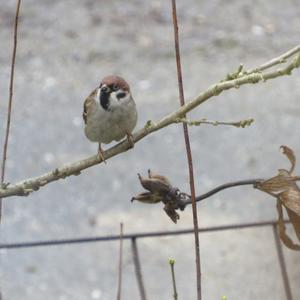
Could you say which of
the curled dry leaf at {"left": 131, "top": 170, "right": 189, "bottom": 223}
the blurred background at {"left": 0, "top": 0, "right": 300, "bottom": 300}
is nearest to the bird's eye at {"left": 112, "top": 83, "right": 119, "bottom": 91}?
the curled dry leaf at {"left": 131, "top": 170, "right": 189, "bottom": 223}

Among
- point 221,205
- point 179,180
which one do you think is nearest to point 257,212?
point 221,205

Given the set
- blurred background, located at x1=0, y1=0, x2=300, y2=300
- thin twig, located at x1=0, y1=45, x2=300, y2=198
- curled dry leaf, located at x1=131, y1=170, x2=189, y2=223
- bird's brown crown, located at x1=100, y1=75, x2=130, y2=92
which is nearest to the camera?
thin twig, located at x1=0, y1=45, x2=300, y2=198

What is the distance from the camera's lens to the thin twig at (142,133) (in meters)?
0.71

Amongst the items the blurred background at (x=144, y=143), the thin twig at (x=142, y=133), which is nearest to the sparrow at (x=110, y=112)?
the thin twig at (x=142, y=133)

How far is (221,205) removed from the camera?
3125 millimetres

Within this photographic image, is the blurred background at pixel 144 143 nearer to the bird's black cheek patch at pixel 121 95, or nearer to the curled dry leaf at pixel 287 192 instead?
the bird's black cheek patch at pixel 121 95

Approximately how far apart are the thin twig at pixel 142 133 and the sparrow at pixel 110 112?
41 cm

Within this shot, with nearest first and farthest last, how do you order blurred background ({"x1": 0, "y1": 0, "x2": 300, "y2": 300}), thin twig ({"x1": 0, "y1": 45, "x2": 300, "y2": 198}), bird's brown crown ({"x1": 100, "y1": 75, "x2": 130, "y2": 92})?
thin twig ({"x1": 0, "y1": 45, "x2": 300, "y2": 198})
bird's brown crown ({"x1": 100, "y1": 75, "x2": 130, "y2": 92})
blurred background ({"x1": 0, "y1": 0, "x2": 300, "y2": 300})

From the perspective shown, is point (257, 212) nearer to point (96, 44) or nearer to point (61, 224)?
point (61, 224)

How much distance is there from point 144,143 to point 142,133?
2713 millimetres

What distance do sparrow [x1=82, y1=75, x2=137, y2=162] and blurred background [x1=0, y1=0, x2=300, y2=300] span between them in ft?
2.44

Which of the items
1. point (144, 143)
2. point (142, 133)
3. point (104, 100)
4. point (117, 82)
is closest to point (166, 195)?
point (142, 133)

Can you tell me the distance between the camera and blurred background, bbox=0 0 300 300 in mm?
2838

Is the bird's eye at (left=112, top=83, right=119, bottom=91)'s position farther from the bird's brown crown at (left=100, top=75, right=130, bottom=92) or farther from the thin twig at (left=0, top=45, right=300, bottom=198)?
the thin twig at (left=0, top=45, right=300, bottom=198)
